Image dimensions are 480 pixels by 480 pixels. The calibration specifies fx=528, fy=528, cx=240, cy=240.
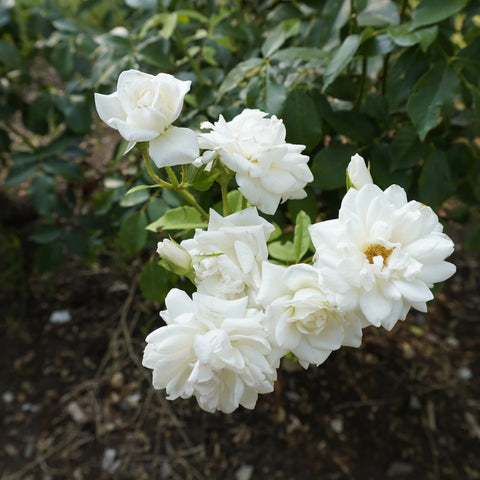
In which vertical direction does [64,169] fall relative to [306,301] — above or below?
below

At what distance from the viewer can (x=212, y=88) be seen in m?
1.15

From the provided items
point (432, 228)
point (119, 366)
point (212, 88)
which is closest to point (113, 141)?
point (119, 366)

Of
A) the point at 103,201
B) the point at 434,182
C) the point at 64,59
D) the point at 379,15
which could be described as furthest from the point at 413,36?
the point at 64,59

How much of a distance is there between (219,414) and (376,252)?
3.89ft

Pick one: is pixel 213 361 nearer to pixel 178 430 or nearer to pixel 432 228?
pixel 432 228

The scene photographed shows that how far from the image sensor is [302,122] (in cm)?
92

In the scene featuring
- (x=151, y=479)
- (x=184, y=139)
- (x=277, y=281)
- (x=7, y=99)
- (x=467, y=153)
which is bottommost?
(x=151, y=479)

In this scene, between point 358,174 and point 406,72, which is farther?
point 406,72

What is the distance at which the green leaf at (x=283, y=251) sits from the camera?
816 mm

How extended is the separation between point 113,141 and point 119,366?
3.06ft

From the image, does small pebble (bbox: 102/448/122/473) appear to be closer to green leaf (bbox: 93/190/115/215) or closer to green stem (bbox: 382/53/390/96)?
green leaf (bbox: 93/190/115/215)

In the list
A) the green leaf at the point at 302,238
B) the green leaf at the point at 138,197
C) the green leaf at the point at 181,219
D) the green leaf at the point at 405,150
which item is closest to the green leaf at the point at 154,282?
the green leaf at the point at 138,197

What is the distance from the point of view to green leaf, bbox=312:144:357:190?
3.17 ft

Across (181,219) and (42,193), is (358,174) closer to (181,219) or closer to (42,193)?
(181,219)
